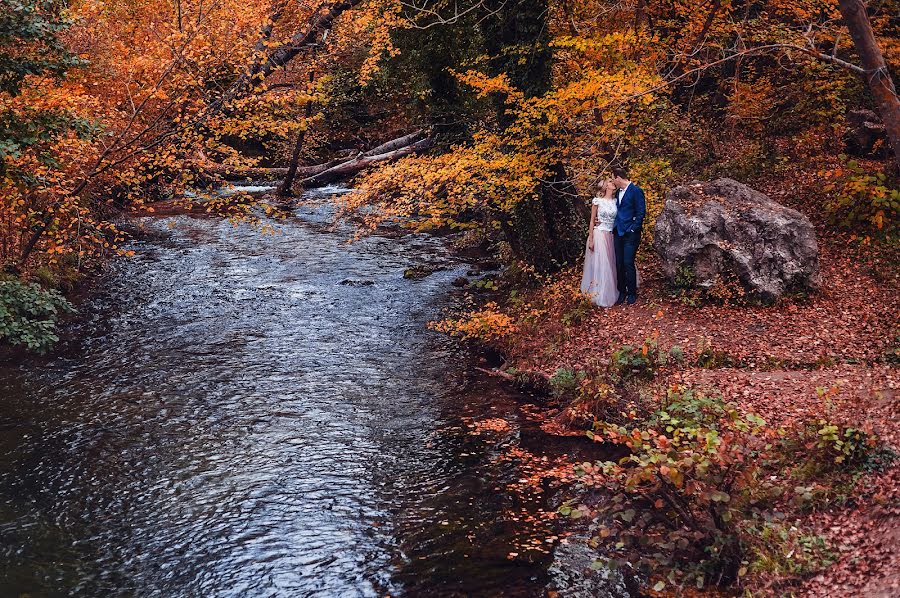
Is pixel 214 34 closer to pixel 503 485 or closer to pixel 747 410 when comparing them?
pixel 503 485

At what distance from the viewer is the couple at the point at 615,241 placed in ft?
39.2

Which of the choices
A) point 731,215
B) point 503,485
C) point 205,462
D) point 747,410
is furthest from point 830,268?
point 205,462

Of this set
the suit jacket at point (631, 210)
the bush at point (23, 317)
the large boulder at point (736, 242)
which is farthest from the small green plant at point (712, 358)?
the bush at point (23, 317)

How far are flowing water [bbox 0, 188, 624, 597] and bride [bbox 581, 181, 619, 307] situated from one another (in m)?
2.60

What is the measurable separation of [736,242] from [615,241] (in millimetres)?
1937

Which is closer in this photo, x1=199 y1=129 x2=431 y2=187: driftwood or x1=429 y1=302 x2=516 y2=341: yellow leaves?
x1=429 y1=302 x2=516 y2=341: yellow leaves

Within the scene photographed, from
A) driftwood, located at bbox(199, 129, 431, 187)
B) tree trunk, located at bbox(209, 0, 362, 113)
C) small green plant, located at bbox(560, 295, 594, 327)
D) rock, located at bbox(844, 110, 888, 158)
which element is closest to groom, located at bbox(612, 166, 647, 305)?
small green plant, located at bbox(560, 295, 594, 327)

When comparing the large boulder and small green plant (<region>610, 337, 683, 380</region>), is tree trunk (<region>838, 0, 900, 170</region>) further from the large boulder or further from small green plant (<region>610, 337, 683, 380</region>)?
small green plant (<region>610, 337, 683, 380</region>)

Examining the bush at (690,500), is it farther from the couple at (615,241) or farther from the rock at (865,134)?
the rock at (865,134)

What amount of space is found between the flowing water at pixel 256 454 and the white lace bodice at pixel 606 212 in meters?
3.31

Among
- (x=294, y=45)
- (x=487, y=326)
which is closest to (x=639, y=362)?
(x=487, y=326)

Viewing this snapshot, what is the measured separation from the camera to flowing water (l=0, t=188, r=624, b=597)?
6.89 m

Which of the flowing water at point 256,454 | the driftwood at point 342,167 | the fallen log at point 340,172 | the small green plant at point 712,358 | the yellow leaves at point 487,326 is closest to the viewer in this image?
the flowing water at point 256,454

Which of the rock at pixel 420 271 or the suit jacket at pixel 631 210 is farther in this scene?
the rock at pixel 420 271
